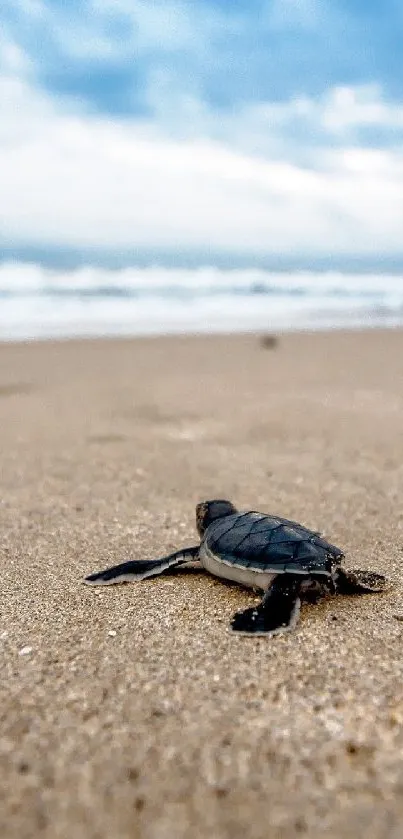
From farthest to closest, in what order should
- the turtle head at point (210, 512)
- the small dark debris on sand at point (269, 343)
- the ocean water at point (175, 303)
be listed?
the ocean water at point (175, 303)
the small dark debris on sand at point (269, 343)
the turtle head at point (210, 512)

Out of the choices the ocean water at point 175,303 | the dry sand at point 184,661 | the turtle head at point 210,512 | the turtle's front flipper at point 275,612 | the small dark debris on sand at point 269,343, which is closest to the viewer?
the dry sand at point 184,661

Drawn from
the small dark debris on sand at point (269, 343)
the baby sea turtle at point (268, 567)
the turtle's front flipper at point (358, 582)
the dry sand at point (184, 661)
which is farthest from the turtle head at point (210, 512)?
the small dark debris on sand at point (269, 343)

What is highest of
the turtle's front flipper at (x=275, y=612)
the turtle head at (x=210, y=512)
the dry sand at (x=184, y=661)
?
the turtle head at (x=210, y=512)

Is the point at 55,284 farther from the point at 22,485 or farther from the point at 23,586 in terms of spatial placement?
the point at 23,586

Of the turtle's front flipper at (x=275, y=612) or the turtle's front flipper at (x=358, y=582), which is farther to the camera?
the turtle's front flipper at (x=358, y=582)

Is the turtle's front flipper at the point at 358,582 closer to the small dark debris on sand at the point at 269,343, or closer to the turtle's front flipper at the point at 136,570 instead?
the turtle's front flipper at the point at 136,570

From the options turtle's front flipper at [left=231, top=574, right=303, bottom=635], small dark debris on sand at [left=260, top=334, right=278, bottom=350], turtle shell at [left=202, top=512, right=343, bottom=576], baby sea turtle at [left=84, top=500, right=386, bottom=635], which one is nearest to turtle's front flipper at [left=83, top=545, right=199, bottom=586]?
baby sea turtle at [left=84, top=500, right=386, bottom=635]

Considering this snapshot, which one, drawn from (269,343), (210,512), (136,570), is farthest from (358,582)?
(269,343)
